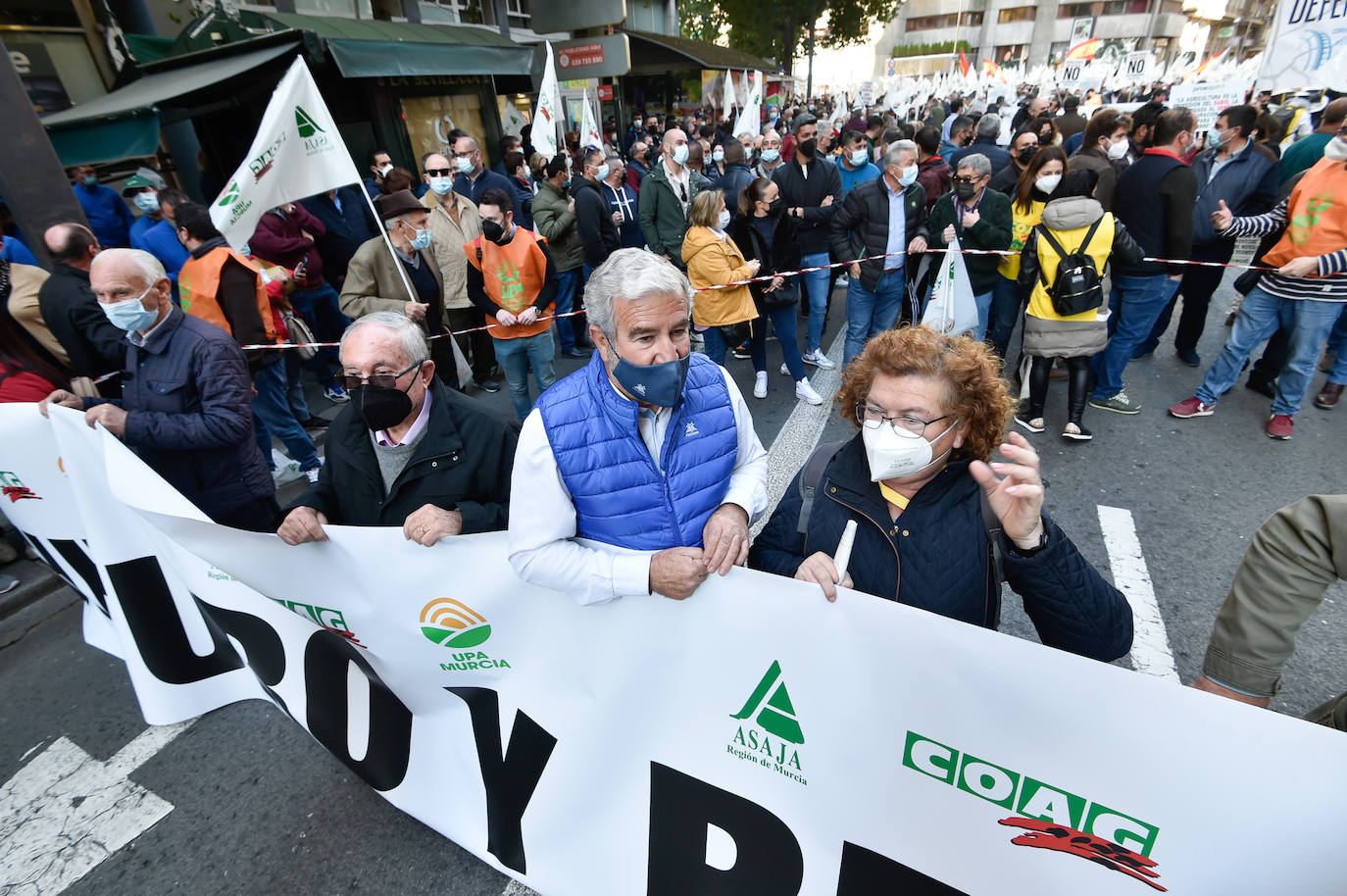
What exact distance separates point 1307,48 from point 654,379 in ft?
23.8

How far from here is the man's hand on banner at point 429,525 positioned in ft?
6.36

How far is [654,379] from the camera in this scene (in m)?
1.81

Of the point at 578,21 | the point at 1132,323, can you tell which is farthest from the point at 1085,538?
the point at 578,21

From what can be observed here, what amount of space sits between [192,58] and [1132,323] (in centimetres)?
1069

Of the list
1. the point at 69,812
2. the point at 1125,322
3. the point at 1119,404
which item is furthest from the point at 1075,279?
the point at 69,812

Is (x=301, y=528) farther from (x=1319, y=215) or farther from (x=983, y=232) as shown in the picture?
(x=1319, y=215)

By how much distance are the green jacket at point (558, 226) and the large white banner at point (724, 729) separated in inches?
187

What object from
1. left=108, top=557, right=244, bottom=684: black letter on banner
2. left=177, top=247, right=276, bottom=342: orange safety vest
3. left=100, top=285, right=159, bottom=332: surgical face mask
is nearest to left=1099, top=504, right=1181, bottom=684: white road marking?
left=108, top=557, right=244, bottom=684: black letter on banner

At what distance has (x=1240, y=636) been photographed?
1.54 metres

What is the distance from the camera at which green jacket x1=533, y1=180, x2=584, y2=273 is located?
22.3ft

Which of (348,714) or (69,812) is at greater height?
(348,714)

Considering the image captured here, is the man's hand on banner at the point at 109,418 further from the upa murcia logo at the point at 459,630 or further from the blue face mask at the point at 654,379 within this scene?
the blue face mask at the point at 654,379

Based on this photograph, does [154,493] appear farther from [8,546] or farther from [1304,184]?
[1304,184]

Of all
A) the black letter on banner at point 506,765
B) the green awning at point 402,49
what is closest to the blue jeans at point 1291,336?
Result: the black letter on banner at point 506,765
